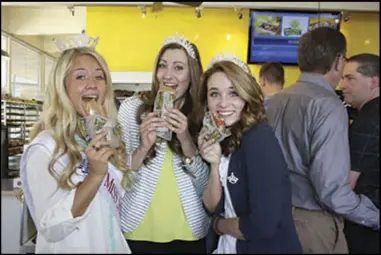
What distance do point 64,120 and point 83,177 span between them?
25cm

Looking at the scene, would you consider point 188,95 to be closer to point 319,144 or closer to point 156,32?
point 319,144

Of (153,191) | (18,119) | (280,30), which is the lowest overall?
(153,191)

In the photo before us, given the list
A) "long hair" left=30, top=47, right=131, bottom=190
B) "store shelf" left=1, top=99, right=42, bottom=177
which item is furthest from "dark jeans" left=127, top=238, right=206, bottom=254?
"store shelf" left=1, top=99, right=42, bottom=177

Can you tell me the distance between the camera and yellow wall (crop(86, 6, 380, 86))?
2521 millimetres

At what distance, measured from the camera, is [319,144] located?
6.14 ft

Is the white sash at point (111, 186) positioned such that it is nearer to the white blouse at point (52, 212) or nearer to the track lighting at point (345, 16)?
the white blouse at point (52, 212)

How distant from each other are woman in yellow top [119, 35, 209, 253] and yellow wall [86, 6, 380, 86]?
0.38m

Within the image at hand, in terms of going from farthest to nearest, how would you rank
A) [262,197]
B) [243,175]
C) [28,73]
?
[28,73] → [243,175] → [262,197]

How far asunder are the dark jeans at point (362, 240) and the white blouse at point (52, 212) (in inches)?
34.0

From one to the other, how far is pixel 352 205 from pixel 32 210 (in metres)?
1.35

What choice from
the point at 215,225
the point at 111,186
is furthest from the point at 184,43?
the point at 215,225

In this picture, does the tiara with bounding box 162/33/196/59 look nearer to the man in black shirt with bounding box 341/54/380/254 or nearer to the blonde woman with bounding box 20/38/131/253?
the blonde woman with bounding box 20/38/131/253

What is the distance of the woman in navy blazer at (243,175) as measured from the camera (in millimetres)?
1516

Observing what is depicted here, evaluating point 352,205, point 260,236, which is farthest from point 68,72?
point 352,205
